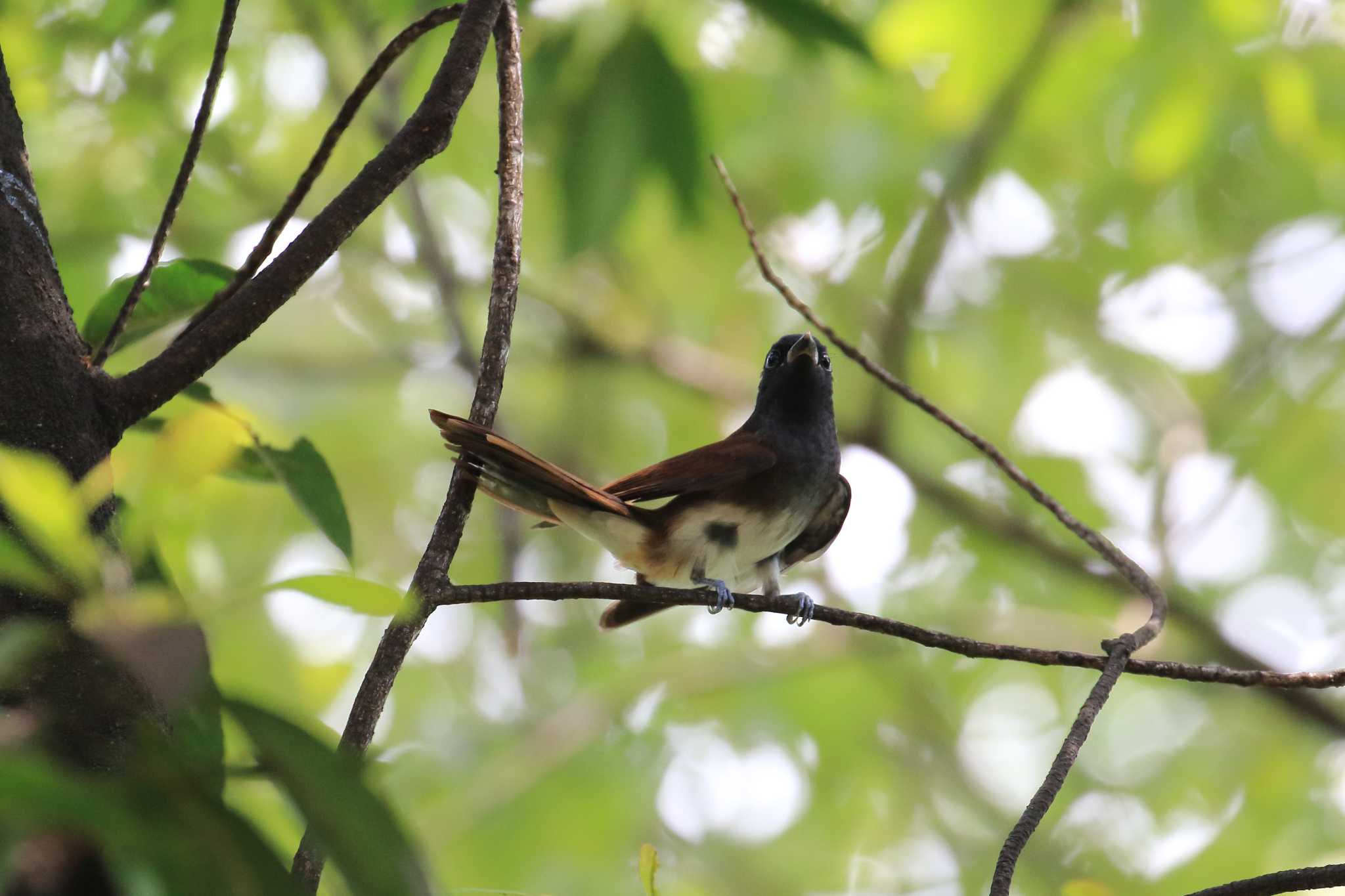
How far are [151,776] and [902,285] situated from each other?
4.33 metres

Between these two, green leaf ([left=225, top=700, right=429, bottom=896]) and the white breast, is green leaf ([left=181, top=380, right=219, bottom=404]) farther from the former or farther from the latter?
the white breast

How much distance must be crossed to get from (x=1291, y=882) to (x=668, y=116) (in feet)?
9.24

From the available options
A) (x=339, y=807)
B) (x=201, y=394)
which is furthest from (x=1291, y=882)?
(x=201, y=394)

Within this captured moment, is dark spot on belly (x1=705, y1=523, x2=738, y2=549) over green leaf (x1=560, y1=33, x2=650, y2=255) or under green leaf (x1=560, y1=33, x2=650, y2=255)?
under

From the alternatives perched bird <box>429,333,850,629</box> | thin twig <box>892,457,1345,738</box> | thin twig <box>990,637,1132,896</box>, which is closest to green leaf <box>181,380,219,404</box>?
perched bird <box>429,333,850,629</box>

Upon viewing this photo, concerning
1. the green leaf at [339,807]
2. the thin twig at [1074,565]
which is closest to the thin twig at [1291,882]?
the green leaf at [339,807]

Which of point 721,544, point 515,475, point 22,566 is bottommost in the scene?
point 22,566

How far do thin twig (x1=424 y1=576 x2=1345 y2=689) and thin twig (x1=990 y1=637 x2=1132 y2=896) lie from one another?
24 millimetres

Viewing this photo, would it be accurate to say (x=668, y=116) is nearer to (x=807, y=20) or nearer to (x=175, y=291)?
(x=807, y=20)

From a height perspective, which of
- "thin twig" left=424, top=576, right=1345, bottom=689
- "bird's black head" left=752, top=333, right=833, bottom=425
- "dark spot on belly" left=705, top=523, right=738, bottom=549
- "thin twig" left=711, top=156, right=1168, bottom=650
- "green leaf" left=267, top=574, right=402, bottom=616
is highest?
"bird's black head" left=752, top=333, right=833, bottom=425

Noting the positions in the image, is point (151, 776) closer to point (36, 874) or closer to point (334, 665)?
point (36, 874)

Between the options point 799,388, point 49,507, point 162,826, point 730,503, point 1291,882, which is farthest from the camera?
point 799,388

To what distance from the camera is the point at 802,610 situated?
1.89m

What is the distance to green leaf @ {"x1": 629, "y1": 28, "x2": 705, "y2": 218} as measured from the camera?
11.4ft
